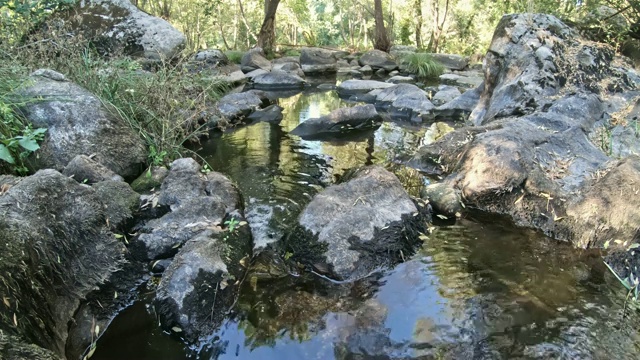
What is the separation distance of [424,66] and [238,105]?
28.2 ft

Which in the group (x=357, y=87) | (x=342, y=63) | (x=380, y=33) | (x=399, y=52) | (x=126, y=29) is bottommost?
(x=357, y=87)

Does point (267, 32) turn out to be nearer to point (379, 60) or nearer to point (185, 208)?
point (379, 60)

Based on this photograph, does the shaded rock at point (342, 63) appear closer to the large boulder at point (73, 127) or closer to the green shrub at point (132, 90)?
the green shrub at point (132, 90)

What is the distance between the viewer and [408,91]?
10938 millimetres

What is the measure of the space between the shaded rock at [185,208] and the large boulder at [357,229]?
0.74 m

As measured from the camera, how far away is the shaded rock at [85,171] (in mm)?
4234

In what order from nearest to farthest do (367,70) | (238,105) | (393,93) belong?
(238,105), (393,93), (367,70)

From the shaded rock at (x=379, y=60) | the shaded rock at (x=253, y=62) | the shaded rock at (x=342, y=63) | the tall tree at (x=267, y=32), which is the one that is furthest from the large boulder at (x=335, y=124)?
the tall tree at (x=267, y=32)

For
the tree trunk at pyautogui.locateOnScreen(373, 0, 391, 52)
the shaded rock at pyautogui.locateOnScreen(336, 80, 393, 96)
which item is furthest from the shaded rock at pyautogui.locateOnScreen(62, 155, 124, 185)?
the tree trunk at pyautogui.locateOnScreen(373, 0, 391, 52)

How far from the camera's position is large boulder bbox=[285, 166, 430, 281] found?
149 inches

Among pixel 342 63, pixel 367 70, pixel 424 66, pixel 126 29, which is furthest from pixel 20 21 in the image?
pixel 342 63

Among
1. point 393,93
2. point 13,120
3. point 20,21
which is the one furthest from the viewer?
point 393,93

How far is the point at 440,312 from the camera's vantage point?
10.8ft

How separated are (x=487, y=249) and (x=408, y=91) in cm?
732
